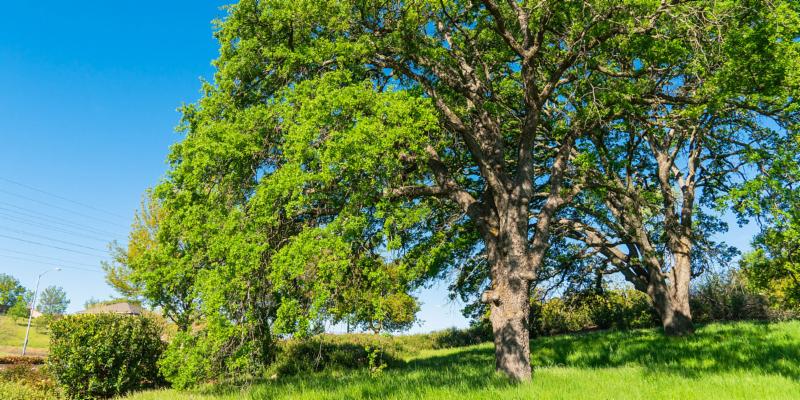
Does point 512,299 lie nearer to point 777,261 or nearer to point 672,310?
point 672,310

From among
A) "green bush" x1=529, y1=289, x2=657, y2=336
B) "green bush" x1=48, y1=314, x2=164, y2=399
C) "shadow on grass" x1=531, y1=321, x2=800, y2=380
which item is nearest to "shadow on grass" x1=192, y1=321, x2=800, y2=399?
"shadow on grass" x1=531, y1=321, x2=800, y2=380

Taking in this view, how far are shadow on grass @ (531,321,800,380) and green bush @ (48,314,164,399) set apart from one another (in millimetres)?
13630

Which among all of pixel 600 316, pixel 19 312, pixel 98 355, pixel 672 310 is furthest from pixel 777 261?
pixel 19 312

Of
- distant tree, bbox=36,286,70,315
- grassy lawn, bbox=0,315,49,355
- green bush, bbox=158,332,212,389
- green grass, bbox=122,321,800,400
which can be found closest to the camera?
green grass, bbox=122,321,800,400

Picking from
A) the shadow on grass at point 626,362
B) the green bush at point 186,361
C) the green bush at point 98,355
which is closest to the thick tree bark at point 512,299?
the shadow on grass at point 626,362

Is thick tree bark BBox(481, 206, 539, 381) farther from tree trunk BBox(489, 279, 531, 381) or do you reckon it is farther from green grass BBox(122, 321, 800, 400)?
green grass BBox(122, 321, 800, 400)

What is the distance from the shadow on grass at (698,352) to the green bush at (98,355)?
13.6 m

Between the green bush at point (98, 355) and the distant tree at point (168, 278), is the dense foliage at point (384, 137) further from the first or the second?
the green bush at point (98, 355)

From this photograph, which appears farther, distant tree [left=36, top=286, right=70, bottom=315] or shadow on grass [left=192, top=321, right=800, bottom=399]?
distant tree [left=36, top=286, right=70, bottom=315]

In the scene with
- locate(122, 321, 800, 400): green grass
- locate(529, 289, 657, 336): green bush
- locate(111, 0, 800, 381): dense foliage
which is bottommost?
locate(122, 321, 800, 400): green grass

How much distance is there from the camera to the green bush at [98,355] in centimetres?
1291

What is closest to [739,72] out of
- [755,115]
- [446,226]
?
[755,115]

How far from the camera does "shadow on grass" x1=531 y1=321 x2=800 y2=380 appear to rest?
9.73m

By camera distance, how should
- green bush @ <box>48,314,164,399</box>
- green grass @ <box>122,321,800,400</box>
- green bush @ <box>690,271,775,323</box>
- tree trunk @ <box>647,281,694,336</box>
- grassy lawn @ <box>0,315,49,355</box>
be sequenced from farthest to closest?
1. grassy lawn @ <box>0,315,49,355</box>
2. green bush @ <box>690,271,775,323</box>
3. tree trunk @ <box>647,281,694,336</box>
4. green bush @ <box>48,314,164,399</box>
5. green grass @ <box>122,321,800,400</box>
